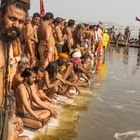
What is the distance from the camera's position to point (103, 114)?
7973 mm

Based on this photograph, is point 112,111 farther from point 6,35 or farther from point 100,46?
point 100,46

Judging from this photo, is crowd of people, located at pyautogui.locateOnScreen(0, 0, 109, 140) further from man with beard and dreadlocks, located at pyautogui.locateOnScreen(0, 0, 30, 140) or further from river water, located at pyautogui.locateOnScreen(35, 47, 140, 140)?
river water, located at pyautogui.locateOnScreen(35, 47, 140, 140)

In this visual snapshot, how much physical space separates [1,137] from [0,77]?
0.50m

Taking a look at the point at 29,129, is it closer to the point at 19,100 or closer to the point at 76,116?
the point at 19,100

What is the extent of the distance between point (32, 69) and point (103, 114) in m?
1.99

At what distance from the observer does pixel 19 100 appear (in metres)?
6.03

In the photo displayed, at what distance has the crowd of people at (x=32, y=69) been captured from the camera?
10.5 feet

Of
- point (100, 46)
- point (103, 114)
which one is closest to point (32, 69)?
point (103, 114)

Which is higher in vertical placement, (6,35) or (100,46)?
(6,35)

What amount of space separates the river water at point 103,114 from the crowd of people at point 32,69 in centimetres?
30

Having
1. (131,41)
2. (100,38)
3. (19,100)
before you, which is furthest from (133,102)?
(131,41)

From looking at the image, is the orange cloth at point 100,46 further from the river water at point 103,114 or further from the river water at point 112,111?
the river water at point 103,114

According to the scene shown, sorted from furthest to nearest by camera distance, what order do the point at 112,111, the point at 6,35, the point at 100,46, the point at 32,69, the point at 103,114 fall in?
the point at 100,46, the point at 112,111, the point at 103,114, the point at 32,69, the point at 6,35

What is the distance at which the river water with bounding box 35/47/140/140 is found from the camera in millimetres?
6566
